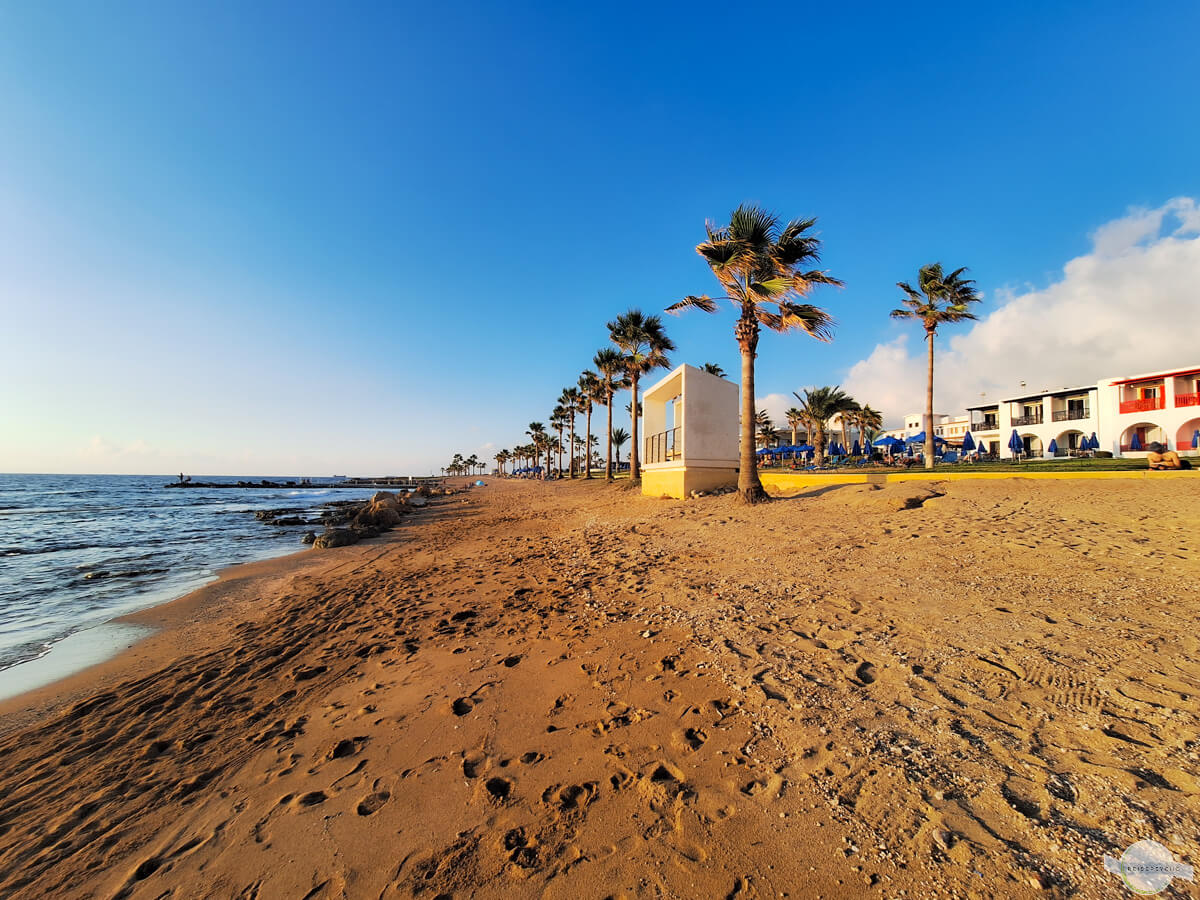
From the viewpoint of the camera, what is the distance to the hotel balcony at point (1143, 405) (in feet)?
102

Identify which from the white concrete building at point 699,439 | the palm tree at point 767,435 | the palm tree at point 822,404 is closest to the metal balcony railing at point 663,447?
the white concrete building at point 699,439

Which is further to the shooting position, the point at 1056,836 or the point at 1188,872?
the point at 1056,836

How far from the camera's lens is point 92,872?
2.71 m

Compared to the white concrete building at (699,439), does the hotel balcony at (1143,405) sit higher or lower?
higher

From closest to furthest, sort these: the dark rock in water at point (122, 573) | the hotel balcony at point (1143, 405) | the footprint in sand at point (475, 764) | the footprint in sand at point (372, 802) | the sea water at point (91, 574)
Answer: the footprint in sand at point (372, 802)
the footprint in sand at point (475, 764)
the sea water at point (91, 574)
the dark rock in water at point (122, 573)
the hotel balcony at point (1143, 405)

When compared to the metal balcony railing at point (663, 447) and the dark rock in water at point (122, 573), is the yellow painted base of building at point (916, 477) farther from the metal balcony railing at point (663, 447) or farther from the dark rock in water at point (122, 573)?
the dark rock in water at point (122, 573)

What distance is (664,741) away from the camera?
3.35 m

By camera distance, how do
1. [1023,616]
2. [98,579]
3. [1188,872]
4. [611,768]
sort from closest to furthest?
[1188,872] < [611,768] < [1023,616] < [98,579]

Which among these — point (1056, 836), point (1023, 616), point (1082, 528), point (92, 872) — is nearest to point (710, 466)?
point (1082, 528)

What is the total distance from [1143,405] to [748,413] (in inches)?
1475

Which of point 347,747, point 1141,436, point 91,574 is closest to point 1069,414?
point 1141,436

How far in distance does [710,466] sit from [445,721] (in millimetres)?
15165

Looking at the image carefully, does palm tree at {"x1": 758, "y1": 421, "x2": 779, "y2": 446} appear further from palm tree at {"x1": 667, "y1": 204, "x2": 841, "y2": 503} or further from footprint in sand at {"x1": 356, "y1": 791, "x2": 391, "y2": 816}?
footprint in sand at {"x1": 356, "y1": 791, "x2": 391, "y2": 816}

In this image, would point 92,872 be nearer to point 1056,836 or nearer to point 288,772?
point 288,772
